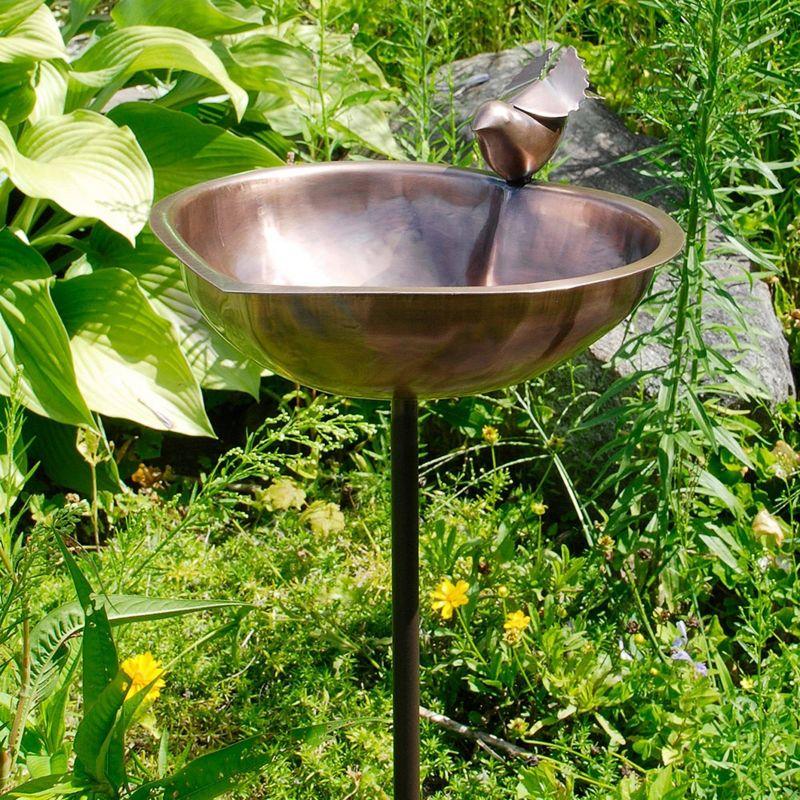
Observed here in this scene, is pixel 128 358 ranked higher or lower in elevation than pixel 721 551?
higher

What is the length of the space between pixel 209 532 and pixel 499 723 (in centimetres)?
81

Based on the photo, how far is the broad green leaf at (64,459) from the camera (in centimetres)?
270

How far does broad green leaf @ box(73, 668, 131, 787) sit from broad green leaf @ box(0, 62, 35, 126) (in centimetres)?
162

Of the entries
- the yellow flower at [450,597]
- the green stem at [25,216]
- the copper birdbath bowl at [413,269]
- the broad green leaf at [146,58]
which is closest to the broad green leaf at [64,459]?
the green stem at [25,216]

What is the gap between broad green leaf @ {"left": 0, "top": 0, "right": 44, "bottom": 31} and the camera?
2354mm

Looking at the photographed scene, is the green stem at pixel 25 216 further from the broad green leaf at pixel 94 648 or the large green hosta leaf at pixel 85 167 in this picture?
the broad green leaf at pixel 94 648

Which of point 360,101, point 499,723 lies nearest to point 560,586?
point 499,723

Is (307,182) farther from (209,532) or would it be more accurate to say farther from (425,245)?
(209,532)

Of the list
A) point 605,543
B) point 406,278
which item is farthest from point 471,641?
point 406,278

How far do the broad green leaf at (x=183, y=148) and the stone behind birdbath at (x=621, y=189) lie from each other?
1.82 ft

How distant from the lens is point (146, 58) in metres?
2.59

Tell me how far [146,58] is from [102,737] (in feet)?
5.73

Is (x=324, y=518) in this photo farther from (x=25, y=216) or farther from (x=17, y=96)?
(x=17, y=96)

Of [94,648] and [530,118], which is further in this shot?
[530,118]
